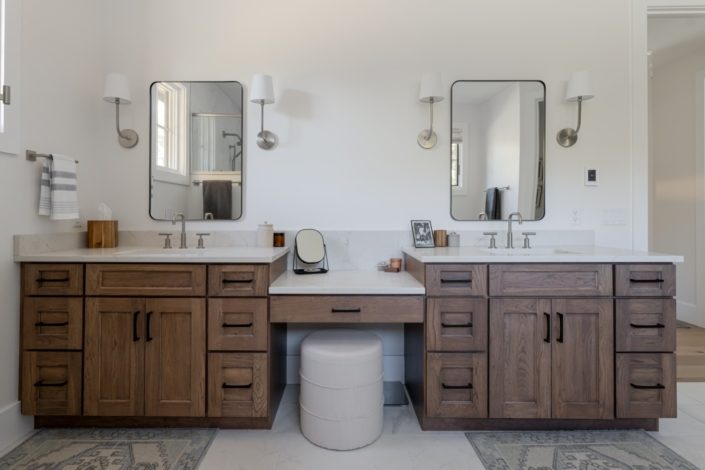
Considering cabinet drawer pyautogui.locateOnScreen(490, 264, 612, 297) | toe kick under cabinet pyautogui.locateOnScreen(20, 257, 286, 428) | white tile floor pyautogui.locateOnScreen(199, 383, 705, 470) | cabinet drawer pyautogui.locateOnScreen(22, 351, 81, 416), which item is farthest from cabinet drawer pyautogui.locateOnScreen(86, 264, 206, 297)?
cabinet drawer pyautogui.locateOnScreen(490, 264, 612, 297)

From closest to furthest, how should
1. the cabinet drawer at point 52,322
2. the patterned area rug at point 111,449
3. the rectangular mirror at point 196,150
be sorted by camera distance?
the patterned area rug at point 111,449, the cabinet drawer at point 52,322, the rectangular mirror at point 196,150

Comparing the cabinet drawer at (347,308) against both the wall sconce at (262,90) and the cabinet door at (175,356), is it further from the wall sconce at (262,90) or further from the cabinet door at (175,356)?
the wall sconce at (262,90)

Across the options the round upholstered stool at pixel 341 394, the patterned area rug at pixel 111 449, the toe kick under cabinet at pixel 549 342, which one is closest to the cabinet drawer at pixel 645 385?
the toe kick under cabinet at pixel 549 342

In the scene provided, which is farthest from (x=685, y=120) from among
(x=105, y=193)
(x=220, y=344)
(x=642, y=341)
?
(x=105, y=193)

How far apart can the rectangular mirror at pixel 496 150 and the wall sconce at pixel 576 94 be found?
139 millimetres

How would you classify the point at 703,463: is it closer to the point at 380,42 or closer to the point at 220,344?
the point at 220,344

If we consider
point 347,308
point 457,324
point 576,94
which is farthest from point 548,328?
point 576,94

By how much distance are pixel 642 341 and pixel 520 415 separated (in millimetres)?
672

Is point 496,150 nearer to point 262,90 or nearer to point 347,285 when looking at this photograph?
point 347,285

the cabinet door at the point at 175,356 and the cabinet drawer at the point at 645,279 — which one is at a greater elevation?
the cabinet drawer at the point at 645,279

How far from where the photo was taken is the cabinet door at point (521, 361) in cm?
189

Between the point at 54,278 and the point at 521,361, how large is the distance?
2237 millimetres

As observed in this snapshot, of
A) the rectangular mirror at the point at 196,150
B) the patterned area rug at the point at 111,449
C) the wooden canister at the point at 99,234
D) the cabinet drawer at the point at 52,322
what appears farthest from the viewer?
the rectangular mirror at the point at 196,150

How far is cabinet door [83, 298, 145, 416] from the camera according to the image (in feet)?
6.14
